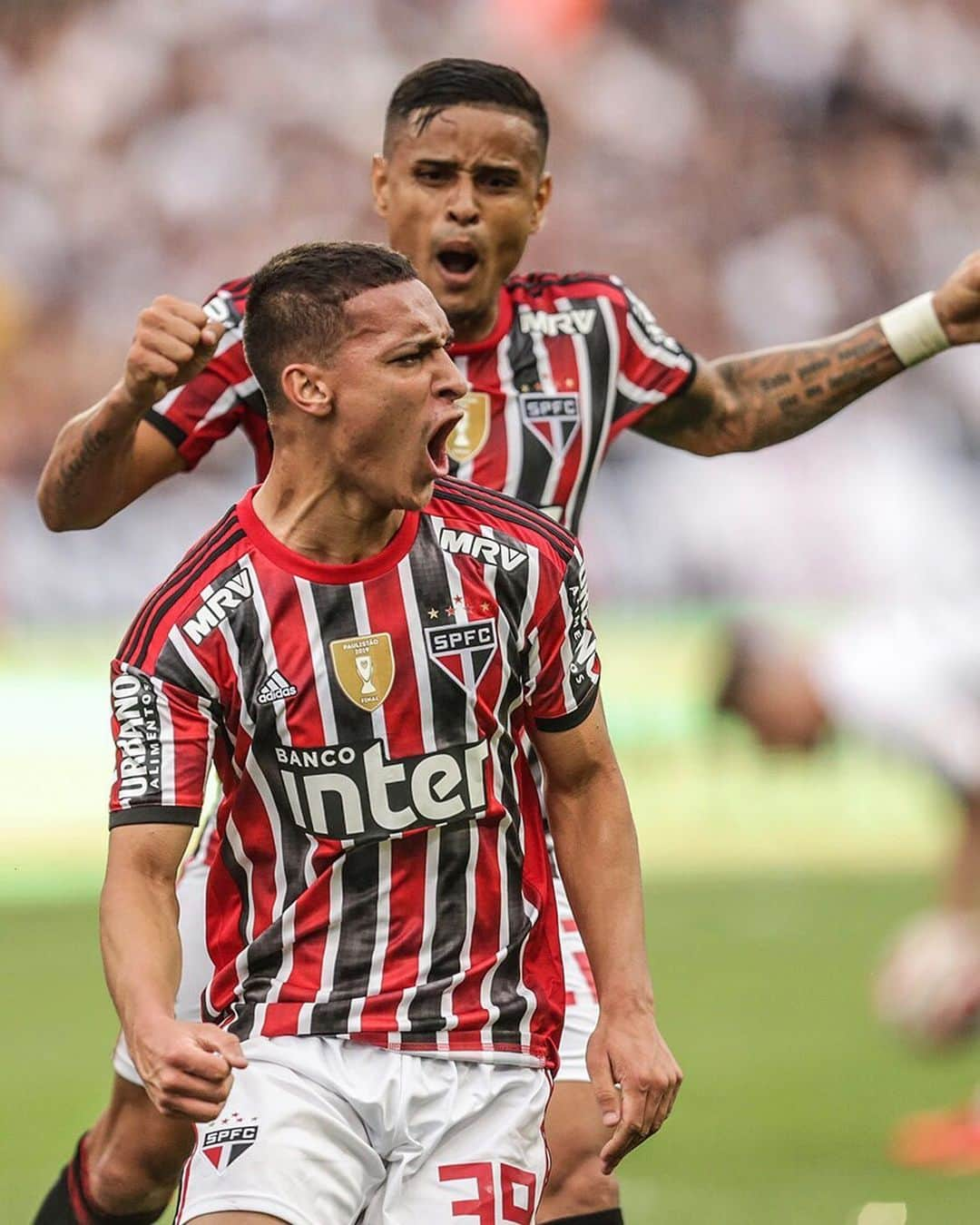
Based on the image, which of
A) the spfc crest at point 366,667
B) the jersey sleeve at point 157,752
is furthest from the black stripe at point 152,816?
the spfc crest at point 366,667

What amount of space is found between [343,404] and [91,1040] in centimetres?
558

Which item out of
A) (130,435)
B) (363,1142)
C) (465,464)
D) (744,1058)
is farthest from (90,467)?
(744,1058)

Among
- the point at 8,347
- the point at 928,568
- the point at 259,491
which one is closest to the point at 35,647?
the point at 8,347

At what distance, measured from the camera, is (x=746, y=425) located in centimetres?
435

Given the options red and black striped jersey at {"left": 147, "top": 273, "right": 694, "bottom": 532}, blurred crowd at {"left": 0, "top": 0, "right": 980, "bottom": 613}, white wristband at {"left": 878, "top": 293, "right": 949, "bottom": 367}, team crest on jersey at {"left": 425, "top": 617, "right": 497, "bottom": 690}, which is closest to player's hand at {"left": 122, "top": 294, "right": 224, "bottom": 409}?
red and black striped jersey at {"left": 147, "top": 273, "right": 694, "bottom": 532}

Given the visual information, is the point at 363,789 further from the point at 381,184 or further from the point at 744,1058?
the point at 744,1058

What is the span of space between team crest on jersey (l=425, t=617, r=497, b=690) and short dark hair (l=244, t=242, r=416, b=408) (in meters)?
0.46

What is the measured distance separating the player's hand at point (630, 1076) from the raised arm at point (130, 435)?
128 centimetres

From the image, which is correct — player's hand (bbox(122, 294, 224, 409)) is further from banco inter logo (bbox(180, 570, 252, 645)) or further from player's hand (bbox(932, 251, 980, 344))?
player's hand (bbox(932, 251, 980, 344))

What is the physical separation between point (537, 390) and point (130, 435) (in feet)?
Answer: 2.77

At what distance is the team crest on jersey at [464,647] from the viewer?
321cm

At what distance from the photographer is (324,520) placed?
321 centimetres

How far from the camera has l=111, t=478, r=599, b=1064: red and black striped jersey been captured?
10.3ft

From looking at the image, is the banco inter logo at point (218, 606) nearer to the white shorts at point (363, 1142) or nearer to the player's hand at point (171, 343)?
the player's hand at point (171, 343)
